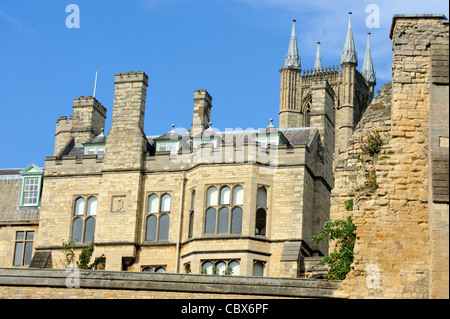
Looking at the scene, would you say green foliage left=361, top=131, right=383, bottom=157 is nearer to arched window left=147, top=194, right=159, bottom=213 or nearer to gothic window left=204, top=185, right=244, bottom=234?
gothic window left=204, top=185, right=244, bottom=234

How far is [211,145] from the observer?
45.5m

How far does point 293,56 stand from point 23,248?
7593 centimetres

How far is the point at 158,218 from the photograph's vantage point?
45625mm

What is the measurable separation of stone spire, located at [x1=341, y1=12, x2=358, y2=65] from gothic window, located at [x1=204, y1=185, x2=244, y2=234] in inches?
3107

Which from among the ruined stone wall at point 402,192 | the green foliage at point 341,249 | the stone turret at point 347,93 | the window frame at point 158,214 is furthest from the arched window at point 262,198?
the stone turret at point 347,93

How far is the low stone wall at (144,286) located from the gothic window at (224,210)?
743 inches

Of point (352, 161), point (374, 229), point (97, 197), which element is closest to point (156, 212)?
point (97, 197)

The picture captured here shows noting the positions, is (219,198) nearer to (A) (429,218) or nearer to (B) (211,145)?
(B) (211,145)

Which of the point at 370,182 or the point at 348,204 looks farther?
the point at 348,204

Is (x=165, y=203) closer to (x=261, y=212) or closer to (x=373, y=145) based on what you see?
(x=261, y=212)

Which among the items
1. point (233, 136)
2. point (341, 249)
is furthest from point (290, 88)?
point (341, 249)

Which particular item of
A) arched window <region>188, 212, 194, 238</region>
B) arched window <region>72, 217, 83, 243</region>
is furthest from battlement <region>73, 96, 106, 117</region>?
arched window <region>188, 212, 194, 238</region>

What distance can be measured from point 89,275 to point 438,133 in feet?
28.1
